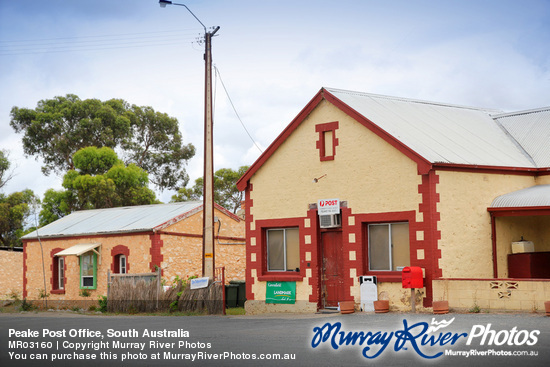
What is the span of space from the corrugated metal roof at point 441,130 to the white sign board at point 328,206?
2.66 meters

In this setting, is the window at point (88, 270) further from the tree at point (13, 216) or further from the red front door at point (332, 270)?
the tree at point (13, 216)

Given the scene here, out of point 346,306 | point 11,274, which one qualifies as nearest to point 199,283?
point 346,306

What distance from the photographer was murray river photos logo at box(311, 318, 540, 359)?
13.1 metres

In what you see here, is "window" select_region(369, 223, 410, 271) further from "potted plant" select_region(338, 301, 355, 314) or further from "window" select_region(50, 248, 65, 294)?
"window" select_region(50, 248, 65, 294)

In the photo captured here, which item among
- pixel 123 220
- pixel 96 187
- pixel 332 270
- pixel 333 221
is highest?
pixel 96 187

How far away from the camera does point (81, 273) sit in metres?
32.6

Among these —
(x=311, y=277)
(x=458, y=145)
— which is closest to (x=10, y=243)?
(x=311, y=277)

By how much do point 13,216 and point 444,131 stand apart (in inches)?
1326

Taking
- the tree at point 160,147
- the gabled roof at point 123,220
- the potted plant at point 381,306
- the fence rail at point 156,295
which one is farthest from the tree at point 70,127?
the potted plant at point 381,306

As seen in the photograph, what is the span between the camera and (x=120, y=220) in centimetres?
3388

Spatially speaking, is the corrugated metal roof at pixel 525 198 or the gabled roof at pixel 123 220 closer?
the corrugated metal roof at pixel 525 198

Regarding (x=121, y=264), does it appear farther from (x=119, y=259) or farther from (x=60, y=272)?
(x=60, y=272)

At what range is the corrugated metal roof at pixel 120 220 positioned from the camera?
31.4 metres

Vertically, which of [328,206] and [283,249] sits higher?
[328,206]
